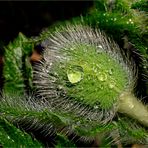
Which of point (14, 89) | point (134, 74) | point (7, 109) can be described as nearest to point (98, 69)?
point (134, 74)

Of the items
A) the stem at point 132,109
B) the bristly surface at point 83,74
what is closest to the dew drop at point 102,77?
the bristly surface at point 83,74

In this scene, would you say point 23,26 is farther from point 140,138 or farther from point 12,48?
point 140,138

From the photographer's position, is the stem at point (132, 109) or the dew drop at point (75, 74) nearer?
the dew drop at point (75, 74)

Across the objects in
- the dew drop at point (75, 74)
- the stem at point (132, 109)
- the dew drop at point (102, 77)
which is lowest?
the stem at point (132, 109)

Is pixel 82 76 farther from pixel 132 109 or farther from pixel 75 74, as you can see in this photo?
pixel 132 109

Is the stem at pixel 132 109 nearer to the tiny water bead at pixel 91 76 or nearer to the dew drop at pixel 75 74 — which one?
the tiny water bead at pixel 91 76

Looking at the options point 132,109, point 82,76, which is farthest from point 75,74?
point 132,109
